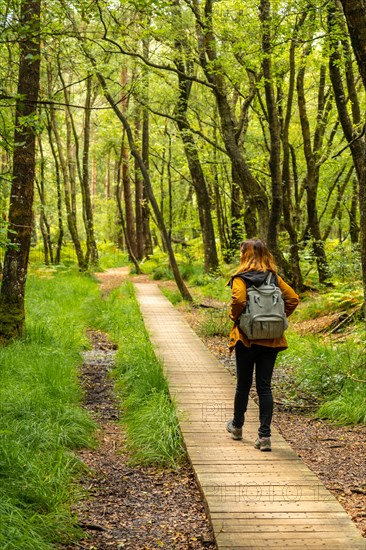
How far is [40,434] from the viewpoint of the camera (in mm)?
5547

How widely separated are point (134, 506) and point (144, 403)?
2.46 metres

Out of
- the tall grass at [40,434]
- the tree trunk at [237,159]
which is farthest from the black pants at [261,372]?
the tree trunk at [237,159]

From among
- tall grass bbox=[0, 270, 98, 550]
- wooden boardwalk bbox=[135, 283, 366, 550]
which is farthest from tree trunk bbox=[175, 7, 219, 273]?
wooden boardwalk bbox=[135, 283, 366, 550]

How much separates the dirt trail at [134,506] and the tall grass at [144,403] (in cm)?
15

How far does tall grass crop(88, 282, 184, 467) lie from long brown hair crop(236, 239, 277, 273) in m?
1.88

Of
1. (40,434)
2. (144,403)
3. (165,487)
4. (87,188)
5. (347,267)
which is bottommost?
(165,487)

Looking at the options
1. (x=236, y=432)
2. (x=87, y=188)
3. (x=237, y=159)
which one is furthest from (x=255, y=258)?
(x=87, y=188)

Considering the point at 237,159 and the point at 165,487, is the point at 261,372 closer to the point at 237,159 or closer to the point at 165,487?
the point at 165,487

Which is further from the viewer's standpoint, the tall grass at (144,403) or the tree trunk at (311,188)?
the tree trunk at (311,188)

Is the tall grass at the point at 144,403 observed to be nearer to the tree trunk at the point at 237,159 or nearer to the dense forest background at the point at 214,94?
the dense forest background at the point at 214,94

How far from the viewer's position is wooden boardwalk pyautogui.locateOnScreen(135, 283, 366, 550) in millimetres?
3850

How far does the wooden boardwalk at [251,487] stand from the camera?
385 cm

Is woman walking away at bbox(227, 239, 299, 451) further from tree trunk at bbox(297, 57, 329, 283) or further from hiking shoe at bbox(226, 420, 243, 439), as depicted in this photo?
tree trunk at bbox(297, 57, 329, 283)

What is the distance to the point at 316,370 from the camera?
8.01 meters
